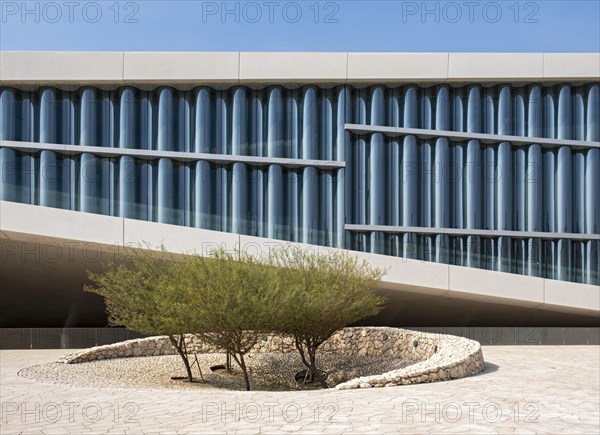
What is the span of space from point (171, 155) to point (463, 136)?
10895 millimetres

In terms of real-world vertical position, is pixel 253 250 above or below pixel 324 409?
above

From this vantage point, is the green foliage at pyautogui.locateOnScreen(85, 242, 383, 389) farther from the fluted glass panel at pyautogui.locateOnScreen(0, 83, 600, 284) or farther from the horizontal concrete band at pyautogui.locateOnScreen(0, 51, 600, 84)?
the horizontal concrete band at pyautogui.locateOnScreen(0, 51, 600, 84)

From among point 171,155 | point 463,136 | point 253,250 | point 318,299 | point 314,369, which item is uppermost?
point 463,136

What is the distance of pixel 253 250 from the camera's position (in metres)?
25.2

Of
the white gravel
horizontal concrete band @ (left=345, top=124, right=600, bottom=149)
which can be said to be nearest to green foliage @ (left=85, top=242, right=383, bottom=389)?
the white gravel

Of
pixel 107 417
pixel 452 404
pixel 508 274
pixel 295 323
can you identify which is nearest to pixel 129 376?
pixel 295 323

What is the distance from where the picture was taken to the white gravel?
17.1 metres

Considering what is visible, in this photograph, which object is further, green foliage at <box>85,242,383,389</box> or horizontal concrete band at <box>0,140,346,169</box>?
horizontal concrete band at <box>0,140,346,169</box>

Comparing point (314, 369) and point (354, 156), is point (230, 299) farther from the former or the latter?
point (354, 156)

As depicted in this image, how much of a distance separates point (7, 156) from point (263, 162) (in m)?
9.06

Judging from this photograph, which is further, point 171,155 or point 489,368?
point 171,155

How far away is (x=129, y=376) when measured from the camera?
18219 millimetres

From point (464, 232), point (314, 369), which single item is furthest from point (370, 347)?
point (464, 232)

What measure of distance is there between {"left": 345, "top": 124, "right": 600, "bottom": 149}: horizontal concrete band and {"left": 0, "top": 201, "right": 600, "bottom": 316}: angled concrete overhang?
4.79 meters
